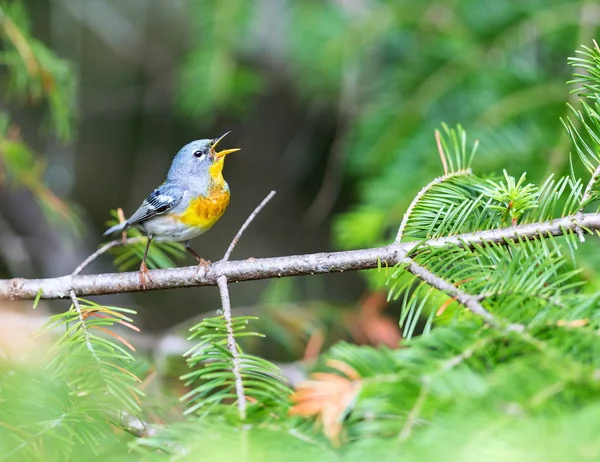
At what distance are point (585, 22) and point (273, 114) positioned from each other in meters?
2.38

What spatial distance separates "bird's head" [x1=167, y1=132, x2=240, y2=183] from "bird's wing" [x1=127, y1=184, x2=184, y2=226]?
0.25ft

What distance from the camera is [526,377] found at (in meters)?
0.73

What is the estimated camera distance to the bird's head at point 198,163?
8.86 feet

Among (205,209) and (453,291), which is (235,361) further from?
(205,209)

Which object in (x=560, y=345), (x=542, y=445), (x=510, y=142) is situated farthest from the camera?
(x=510, y=142)

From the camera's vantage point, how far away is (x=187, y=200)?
2607 mm

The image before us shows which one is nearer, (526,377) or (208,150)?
(526,377)

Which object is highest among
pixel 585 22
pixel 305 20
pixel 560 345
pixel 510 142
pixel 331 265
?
pixel 305 20

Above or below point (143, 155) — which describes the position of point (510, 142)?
below

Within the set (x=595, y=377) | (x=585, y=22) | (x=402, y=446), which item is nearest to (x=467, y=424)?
(x=402, y=446)

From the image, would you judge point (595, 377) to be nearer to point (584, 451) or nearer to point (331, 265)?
point (584, 451)

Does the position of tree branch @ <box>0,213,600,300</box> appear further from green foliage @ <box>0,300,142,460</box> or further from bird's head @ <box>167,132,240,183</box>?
bird's head @ <box>167,132,240,183</box>

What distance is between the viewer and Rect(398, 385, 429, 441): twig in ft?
2.43

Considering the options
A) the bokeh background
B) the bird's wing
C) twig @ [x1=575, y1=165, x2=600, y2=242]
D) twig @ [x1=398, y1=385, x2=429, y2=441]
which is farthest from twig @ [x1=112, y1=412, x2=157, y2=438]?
the bird's wing
